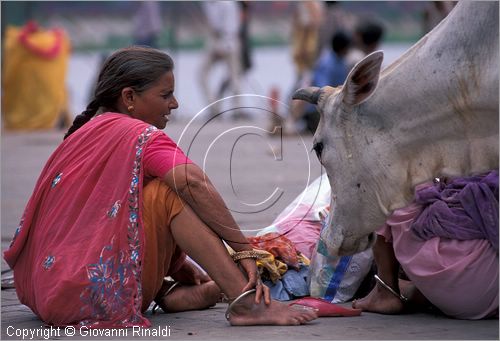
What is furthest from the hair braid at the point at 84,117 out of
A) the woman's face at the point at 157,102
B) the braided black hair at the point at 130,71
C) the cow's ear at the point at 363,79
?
the cow's ear at the point at 363,79

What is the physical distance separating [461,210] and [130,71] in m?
1.41

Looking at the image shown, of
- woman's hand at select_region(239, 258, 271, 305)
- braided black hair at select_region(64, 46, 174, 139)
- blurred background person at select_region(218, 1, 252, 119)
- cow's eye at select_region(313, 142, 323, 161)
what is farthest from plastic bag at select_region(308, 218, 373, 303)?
blurred background person at select_region(218, 1, 252, 119)

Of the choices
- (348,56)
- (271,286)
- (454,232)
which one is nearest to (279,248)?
(271,286)

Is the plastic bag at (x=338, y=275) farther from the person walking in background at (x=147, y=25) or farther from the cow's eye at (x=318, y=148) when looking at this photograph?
the person walking in background at (x=147, y=25)

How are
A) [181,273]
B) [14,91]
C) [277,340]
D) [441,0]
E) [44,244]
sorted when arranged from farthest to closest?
1. [14,91]
2. [441,0]
3. [181,273]
4. [44,244]
5. [277,340]

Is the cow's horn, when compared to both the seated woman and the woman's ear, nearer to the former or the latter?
the seated woman

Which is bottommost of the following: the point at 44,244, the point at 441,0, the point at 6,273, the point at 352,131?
the point at 6,273

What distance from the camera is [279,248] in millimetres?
5059

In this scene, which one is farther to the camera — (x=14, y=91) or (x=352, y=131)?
(x=14, y=91)

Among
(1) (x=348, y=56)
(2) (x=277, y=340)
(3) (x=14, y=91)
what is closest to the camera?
(2) (x=277, y=340)

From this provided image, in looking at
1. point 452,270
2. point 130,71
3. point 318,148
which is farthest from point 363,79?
point 130,71

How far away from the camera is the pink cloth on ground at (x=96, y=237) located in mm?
4375

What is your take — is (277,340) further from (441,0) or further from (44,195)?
(441,0)

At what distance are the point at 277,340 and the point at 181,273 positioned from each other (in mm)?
819
